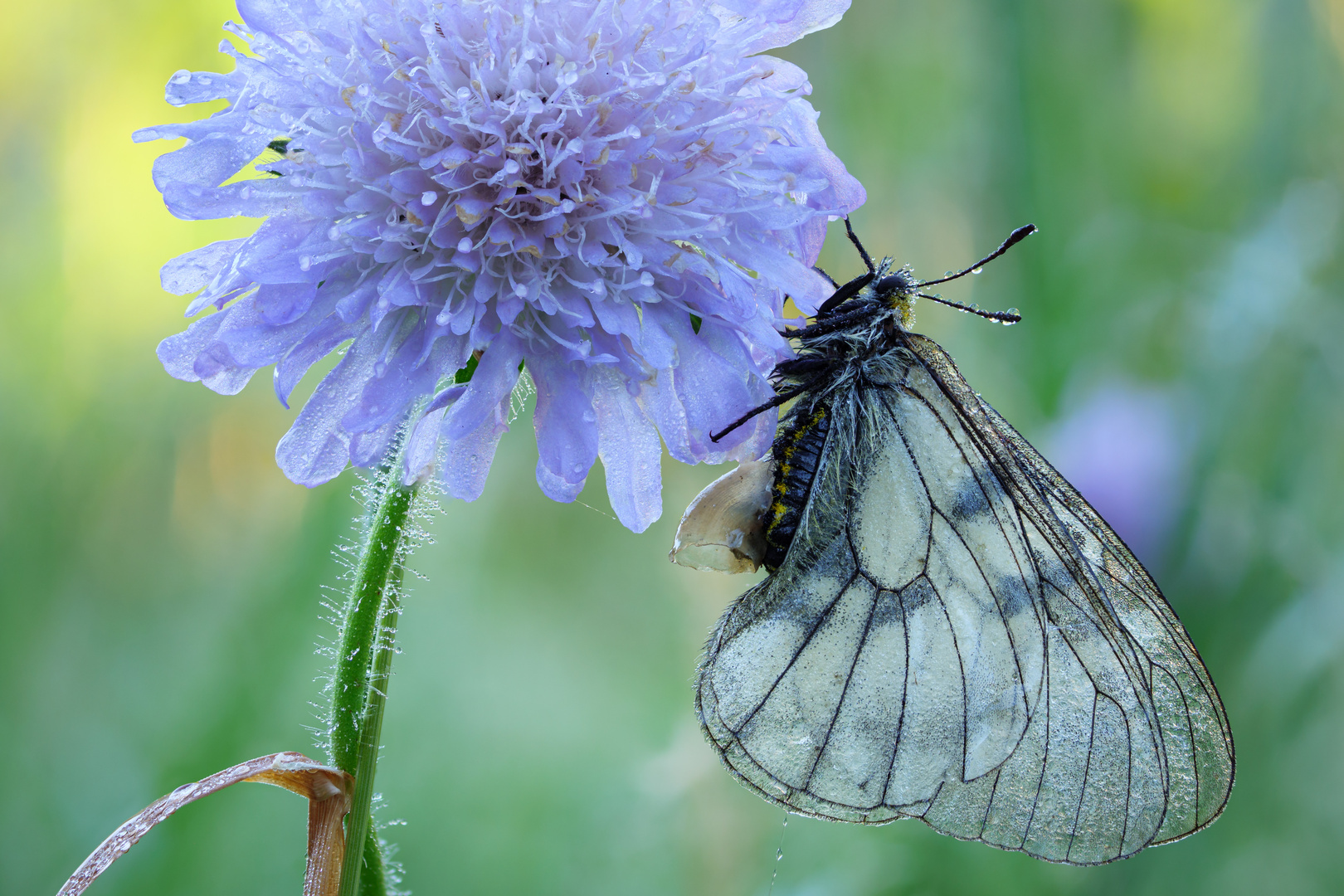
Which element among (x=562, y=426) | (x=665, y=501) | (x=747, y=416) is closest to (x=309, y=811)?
(x=562, y=426)

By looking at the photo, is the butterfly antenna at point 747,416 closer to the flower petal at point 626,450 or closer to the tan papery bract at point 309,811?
the flower petal at point 626,450

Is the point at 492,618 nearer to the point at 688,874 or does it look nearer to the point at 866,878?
the point at 688,874

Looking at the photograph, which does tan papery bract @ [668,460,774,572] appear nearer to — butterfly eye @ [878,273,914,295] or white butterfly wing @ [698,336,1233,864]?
white butterfly wing @ [698,336,1233,864]

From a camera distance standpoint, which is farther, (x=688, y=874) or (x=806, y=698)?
(x=688, y=874)

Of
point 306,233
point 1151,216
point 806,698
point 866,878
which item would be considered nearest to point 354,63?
point 306,233

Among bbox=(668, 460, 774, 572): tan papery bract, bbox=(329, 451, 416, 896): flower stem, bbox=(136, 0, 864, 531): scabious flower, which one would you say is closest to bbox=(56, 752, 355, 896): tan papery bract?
bbox=(329, 451, 416, 896): flower stem
